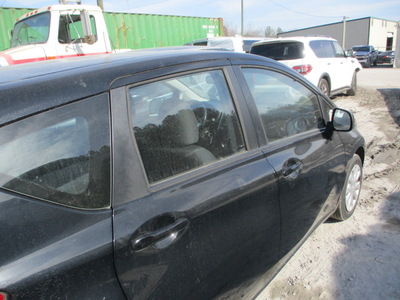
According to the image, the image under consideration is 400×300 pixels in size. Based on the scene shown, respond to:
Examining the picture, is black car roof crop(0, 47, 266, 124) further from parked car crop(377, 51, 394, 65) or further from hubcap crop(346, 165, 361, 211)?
parked car crop(377, 51, 394, 65)

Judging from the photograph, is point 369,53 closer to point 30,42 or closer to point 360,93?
point 360,93

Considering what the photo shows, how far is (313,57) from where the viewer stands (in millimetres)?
8109

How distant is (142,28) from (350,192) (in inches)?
421

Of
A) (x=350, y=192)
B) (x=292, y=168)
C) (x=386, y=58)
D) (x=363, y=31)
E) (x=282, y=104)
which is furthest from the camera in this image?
(x=363, y=31)

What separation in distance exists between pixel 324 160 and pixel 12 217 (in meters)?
2.10

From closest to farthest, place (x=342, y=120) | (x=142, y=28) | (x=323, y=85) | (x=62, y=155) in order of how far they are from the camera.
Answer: (x=62, y=155)
(x=342, y=120)
(x=323, y=85)
(x=142, y=28)

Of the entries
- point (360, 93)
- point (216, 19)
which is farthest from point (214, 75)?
point (216, 19)

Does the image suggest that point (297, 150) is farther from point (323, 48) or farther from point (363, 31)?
point (363, 31)

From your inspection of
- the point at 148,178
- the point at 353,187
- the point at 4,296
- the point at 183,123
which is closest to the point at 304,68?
the point at 353,187

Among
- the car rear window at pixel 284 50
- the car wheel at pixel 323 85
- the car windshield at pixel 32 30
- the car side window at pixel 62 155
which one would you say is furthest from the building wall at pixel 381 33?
the car side window at pixel 62 155

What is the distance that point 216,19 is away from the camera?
16.2m

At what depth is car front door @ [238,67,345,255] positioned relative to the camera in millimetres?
2076

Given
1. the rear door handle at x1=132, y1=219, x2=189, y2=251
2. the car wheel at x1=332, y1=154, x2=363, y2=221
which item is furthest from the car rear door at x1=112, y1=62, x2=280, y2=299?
the car wheel at x1=332, y1=154, x2=363, y2=221

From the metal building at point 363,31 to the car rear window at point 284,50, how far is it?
3628cm
